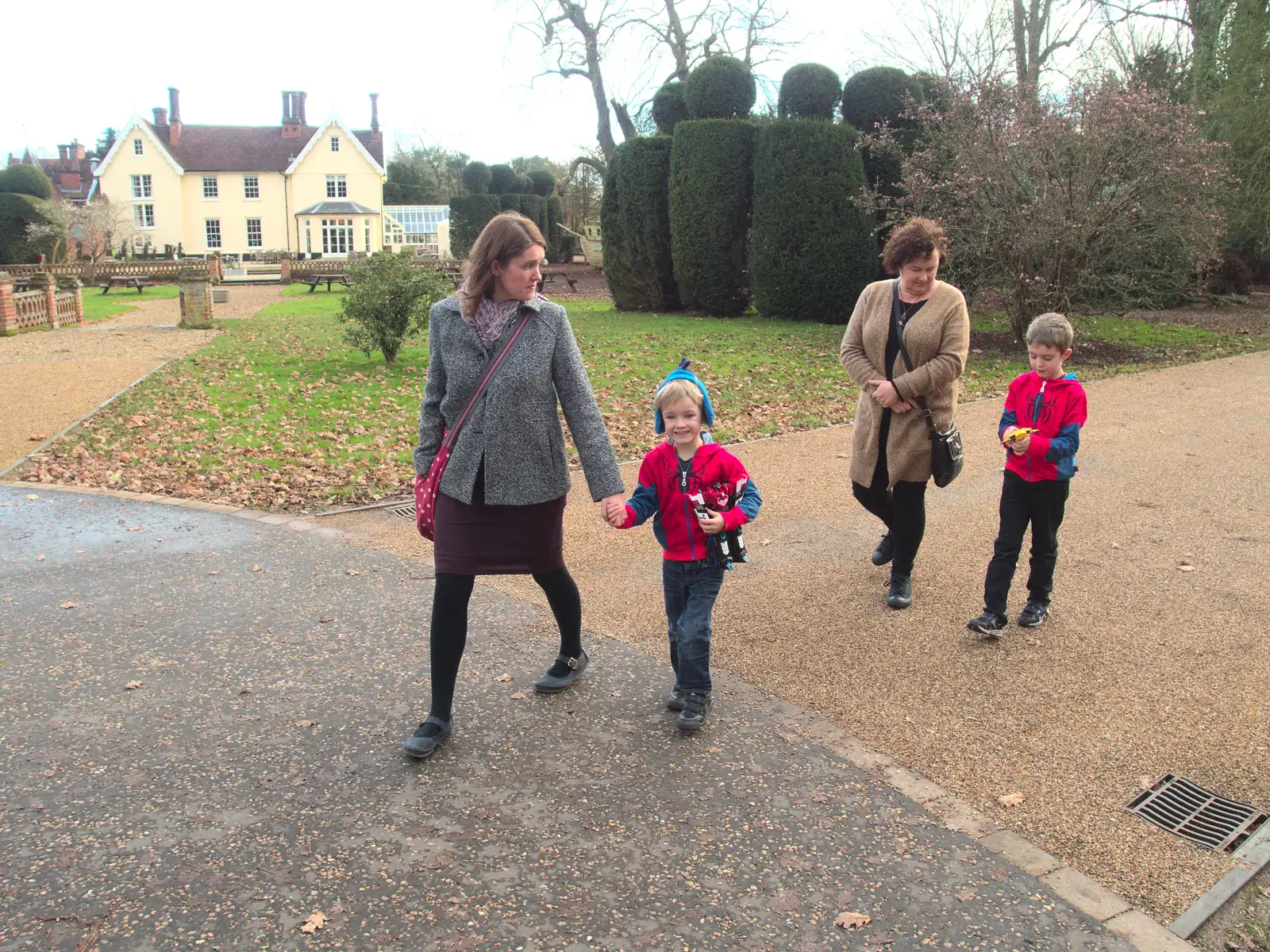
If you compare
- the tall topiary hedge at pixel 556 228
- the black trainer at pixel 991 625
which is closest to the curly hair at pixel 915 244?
the black trainer at pixel 991 625

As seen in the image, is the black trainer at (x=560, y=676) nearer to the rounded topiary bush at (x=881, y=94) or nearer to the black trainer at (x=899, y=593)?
the black trainer at (x=899, y=593)

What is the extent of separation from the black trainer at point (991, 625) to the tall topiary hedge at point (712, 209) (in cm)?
1642

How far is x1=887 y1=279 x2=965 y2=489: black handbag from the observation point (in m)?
4.68

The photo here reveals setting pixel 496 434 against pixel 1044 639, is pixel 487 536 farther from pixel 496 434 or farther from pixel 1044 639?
pixel 1044 639

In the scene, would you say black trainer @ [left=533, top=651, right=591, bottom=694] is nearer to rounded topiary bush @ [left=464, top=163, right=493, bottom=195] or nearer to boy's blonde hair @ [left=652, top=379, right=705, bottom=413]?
boy's blonde hair @ [left=652, top=379, right=705, bottom=413]

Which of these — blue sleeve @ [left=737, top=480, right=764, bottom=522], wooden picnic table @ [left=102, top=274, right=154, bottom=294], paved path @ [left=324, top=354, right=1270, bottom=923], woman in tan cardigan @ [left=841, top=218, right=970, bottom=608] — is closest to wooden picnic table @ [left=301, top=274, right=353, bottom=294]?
wooden picnic table @ [left=102, top=274, right=154, bottom=294]

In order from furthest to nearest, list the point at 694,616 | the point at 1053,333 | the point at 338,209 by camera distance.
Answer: the point at 338,209 < the point at 1053,333 < the point at 694,616

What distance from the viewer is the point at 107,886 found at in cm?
277

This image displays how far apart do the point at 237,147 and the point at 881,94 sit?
44741 millimetres

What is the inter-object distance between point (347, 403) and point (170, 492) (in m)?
3.75

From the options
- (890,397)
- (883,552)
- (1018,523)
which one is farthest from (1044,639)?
(890,397)

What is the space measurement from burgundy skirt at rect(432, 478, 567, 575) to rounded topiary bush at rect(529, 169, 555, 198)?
43405mm

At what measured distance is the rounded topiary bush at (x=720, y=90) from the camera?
19.9 metres

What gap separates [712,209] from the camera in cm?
1994
